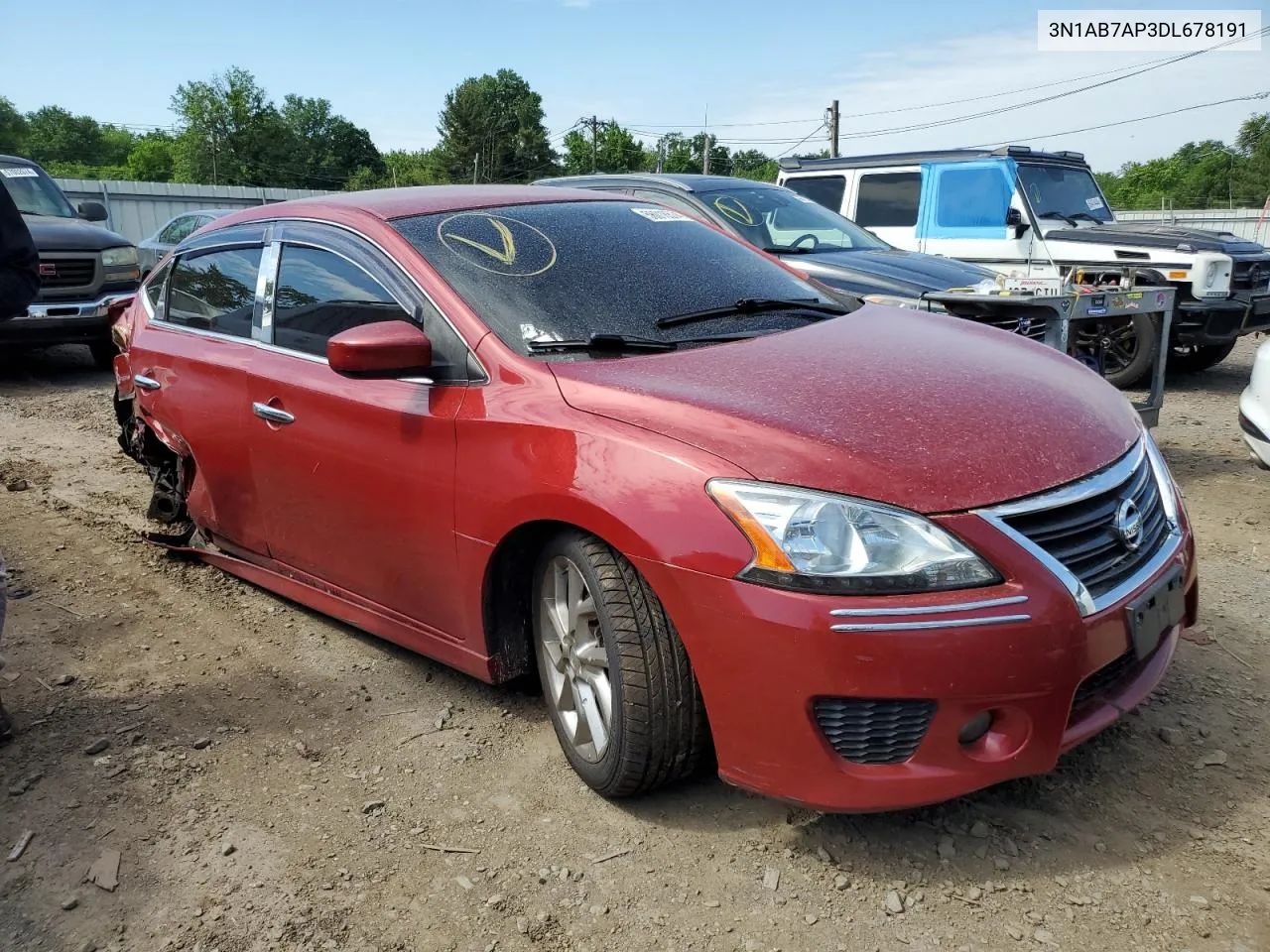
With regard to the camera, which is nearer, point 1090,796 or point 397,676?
point 1090,796

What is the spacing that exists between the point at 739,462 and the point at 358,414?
141cm

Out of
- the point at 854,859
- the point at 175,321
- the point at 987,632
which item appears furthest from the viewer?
the point at 175,321

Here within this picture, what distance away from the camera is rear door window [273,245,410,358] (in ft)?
10.6

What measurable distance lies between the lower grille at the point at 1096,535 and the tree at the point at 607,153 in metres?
87.7

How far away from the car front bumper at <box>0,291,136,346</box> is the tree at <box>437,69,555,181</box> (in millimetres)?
80333

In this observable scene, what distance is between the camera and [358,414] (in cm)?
316

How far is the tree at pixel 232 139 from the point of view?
84812 millimetres

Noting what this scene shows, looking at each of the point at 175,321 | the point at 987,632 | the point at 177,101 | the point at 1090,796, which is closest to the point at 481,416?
the point at 987,632

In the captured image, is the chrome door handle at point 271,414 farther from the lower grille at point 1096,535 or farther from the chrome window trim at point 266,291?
the lower grille at point 1096,535

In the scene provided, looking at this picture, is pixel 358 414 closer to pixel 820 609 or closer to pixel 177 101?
pixel 820 609

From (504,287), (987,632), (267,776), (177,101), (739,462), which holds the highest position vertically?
(177,101)

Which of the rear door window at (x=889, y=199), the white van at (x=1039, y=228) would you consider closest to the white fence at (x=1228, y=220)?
the white van at (x=1039, y=228)

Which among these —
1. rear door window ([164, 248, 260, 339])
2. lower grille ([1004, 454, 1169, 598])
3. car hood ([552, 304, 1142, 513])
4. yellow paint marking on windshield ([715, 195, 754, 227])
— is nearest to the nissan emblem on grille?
lower grille ([1004, 454, 1169, 598])

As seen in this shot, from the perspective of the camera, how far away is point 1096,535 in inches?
92.8
